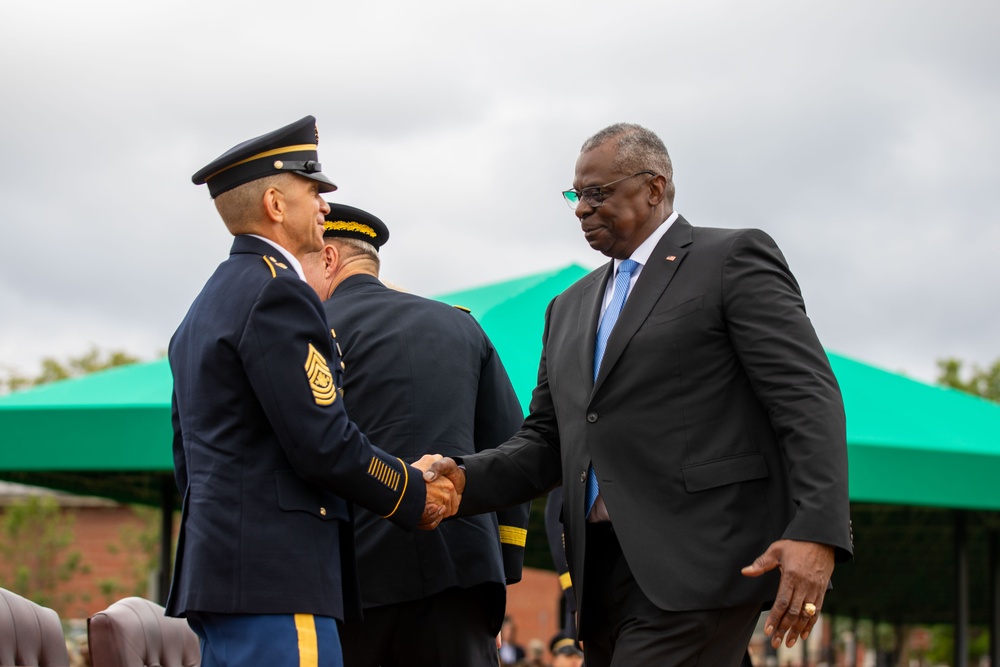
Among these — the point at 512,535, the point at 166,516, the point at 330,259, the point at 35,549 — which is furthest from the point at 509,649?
the point at 35,549

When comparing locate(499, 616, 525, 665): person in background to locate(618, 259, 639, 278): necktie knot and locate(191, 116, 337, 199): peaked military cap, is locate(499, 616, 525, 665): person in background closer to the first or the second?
locate(618, 259, 639, 278): necktie knot

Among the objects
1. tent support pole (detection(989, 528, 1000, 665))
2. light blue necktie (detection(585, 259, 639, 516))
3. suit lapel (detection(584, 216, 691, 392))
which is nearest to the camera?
suit lapel (detection(584, 216, 691, 392))

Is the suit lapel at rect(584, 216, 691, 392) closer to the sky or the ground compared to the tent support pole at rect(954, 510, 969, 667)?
closer to the sky

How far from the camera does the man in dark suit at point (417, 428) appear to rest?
13.5 ft

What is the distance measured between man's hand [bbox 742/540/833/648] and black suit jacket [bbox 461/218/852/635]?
0.04 meters

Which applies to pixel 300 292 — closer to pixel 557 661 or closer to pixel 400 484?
pixel 400 484

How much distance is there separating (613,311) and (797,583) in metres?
1.06

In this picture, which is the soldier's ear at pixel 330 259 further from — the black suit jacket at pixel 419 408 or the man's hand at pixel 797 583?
the man's hand at pixel 797 583

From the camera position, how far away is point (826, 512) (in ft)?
10.6

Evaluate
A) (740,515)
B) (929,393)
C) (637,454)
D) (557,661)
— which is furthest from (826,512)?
(557,661)

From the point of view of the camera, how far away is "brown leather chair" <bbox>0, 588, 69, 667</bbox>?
412cm

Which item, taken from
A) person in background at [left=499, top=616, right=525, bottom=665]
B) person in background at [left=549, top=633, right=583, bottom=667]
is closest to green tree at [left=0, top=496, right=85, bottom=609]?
person in background at [left=499, top=616, right=525, bottom=665]

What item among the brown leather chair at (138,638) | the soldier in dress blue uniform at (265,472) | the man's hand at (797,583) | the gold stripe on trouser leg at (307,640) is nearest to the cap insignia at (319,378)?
the soldier in dress blue uniform at (265,472)

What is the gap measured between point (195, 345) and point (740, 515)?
1.53 metres
